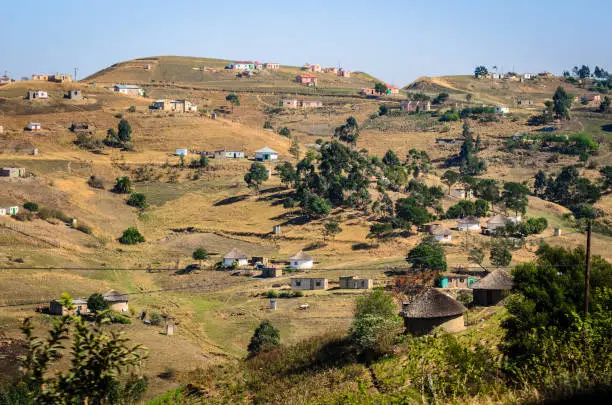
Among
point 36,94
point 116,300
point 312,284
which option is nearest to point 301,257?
point 312,284

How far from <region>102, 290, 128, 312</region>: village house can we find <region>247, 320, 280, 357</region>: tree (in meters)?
10.5

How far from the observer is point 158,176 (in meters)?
77.1

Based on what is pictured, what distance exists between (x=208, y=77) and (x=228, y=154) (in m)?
72.4

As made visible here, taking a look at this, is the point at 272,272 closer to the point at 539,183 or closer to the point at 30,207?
the point at 30,207

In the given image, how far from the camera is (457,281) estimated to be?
4684 centimetres

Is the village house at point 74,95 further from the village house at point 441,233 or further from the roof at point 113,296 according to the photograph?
the roof at point 113,296

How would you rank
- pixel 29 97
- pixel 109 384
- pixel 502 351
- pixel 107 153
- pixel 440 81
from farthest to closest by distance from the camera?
pixel 440 81 < pixel 29 97 < pixel 107 153 < pixel 502 351 < pixel 109 384

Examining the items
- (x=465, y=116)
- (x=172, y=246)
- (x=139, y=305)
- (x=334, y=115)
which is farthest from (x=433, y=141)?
(x=139, y=305)

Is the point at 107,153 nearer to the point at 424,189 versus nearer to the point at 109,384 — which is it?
the point at 424,189

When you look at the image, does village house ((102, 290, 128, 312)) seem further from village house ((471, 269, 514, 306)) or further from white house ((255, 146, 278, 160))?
white house ((255, 146, 278, 160))

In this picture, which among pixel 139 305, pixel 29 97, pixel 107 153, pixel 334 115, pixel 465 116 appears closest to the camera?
pixel 139 305

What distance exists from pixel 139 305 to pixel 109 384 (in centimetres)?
3606

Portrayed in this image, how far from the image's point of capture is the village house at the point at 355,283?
47.4 metres

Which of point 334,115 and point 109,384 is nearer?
point 109,384
